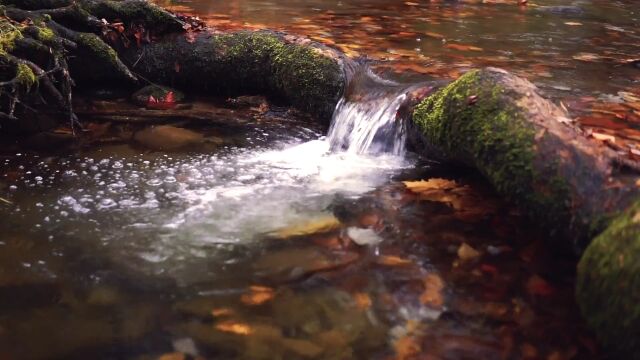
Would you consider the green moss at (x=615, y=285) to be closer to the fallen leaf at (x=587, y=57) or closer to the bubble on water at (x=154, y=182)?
the bubble on water at (x=154, y=182)

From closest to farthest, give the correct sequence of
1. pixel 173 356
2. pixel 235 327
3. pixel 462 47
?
pixel 173 356 → pixel 235 327 → pixel 462 47

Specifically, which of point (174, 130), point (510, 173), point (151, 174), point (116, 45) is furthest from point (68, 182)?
point (510, 173)

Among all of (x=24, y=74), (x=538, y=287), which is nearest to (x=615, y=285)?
(x=538, y=287)

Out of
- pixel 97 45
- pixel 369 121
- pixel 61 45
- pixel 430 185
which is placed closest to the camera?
pixel 430 185

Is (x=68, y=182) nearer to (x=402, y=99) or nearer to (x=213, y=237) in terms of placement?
(x=213, y=237)

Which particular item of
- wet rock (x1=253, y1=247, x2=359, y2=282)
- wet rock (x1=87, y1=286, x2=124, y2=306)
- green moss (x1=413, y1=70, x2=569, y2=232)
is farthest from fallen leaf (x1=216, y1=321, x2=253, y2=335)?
green moss (x1=413, y1=70, x2=569, y2=232)

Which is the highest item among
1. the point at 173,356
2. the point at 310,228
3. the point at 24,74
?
the point at 24,74

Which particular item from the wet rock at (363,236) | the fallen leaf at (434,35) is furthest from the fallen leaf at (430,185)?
the fallen leaf at (434,35)

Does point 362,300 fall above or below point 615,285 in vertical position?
below

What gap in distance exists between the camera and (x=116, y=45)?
5.59m

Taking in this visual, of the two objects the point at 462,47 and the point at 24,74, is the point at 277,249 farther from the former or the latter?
the point at 462,47

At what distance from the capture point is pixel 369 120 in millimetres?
4758

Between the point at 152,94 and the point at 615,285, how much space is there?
177 inches

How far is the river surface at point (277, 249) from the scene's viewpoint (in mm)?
2443
